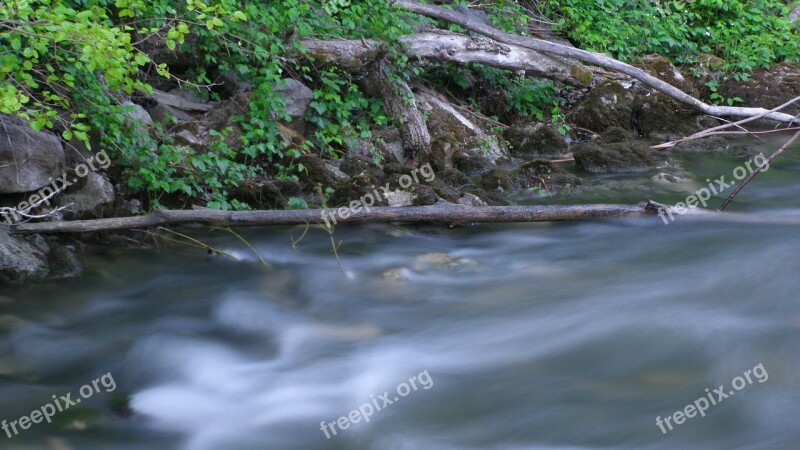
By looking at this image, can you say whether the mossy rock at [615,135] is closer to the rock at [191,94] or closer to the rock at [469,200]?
the rock at [469,200]

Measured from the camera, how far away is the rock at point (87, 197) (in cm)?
640

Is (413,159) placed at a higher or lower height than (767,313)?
lower

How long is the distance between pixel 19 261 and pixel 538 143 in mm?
6101

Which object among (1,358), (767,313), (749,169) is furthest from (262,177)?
(749,169)

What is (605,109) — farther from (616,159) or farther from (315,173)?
(315,173)

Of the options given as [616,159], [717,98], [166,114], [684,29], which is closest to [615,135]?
[616,159]

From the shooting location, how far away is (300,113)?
8352 mm

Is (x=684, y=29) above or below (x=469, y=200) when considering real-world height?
above

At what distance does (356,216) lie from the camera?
6129mm

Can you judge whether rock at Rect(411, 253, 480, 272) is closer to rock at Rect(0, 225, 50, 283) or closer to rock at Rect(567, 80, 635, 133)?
rock at Rect(0, 225, 50, 283)

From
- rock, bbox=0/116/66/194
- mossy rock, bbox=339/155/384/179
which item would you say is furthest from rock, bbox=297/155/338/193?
rock, bbox=0/116/66/194

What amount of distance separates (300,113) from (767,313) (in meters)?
4.92

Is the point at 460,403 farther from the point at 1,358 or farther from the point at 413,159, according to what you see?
the point at 413,159

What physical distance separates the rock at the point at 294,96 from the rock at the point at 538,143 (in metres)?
2.68
